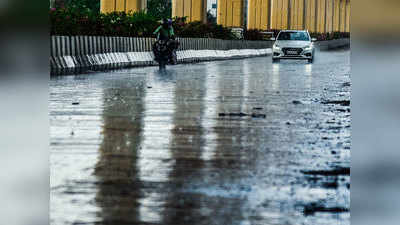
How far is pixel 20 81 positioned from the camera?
2939 millimetres

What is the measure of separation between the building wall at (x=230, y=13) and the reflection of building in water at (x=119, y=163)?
6618cm

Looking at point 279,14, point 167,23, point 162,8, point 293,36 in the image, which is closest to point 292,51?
point 293,36

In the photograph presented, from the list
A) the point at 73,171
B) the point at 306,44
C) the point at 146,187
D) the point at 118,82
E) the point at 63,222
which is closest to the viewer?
the point at 63,222

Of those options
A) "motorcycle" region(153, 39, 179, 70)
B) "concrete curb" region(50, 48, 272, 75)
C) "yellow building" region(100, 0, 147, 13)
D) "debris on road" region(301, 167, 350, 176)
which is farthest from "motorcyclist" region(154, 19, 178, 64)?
"debris on road" region(301, 167, 350, 176)

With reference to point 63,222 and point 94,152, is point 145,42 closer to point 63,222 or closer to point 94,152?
point 94,152

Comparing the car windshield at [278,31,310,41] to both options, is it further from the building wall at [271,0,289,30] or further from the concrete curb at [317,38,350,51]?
the building wall at [271,0,289,30]

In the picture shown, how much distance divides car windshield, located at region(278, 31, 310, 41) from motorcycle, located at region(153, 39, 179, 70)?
431 inches

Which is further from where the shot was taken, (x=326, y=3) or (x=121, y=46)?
(x=326, y=3)

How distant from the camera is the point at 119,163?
7598 millimetres

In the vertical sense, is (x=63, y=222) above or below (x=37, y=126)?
below

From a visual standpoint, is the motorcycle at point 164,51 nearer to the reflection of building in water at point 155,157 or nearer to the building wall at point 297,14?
the reflection of building in water at point 155,157

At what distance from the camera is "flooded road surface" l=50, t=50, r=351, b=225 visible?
16.9 feet

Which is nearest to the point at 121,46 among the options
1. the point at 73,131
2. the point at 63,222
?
the point at 73,131

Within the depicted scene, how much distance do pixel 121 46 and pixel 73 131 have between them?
2439 cm
